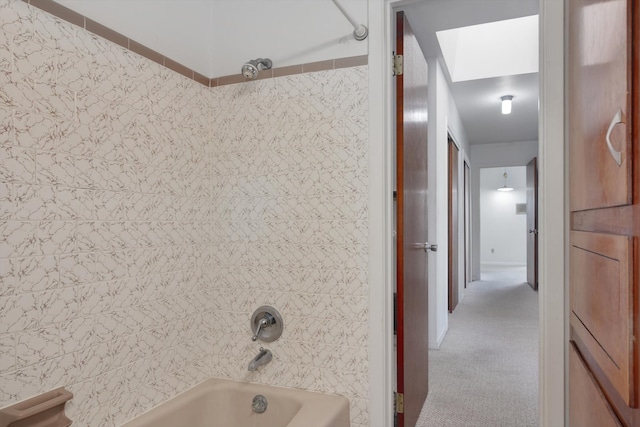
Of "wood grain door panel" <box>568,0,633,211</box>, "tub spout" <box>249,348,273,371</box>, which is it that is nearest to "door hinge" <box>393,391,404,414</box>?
"tub spout" <box>249,348,273,371</box>

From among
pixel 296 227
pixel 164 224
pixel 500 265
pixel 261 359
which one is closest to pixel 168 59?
pixel 164 224

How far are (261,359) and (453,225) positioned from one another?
3.87 m

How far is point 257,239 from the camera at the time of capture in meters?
1.87

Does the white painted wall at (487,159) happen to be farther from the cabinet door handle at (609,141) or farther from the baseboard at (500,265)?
the cabinet door handle at (609,141)

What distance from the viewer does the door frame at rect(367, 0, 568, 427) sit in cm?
146

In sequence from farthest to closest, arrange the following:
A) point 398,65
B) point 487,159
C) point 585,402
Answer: point 487,159 → point 398,65 → point 585,402

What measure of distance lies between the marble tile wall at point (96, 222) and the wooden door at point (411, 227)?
94 centimetres

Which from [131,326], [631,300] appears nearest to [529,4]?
[631,300]

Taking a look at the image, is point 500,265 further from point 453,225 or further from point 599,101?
point 599,101

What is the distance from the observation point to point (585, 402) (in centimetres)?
103

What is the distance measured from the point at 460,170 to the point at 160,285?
16.8 feet

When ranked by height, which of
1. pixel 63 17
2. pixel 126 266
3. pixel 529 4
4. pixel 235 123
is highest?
pixel 529 4

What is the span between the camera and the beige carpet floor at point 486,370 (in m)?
2.40

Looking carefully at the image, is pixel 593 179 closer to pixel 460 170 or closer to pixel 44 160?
A: pixel 44 160
